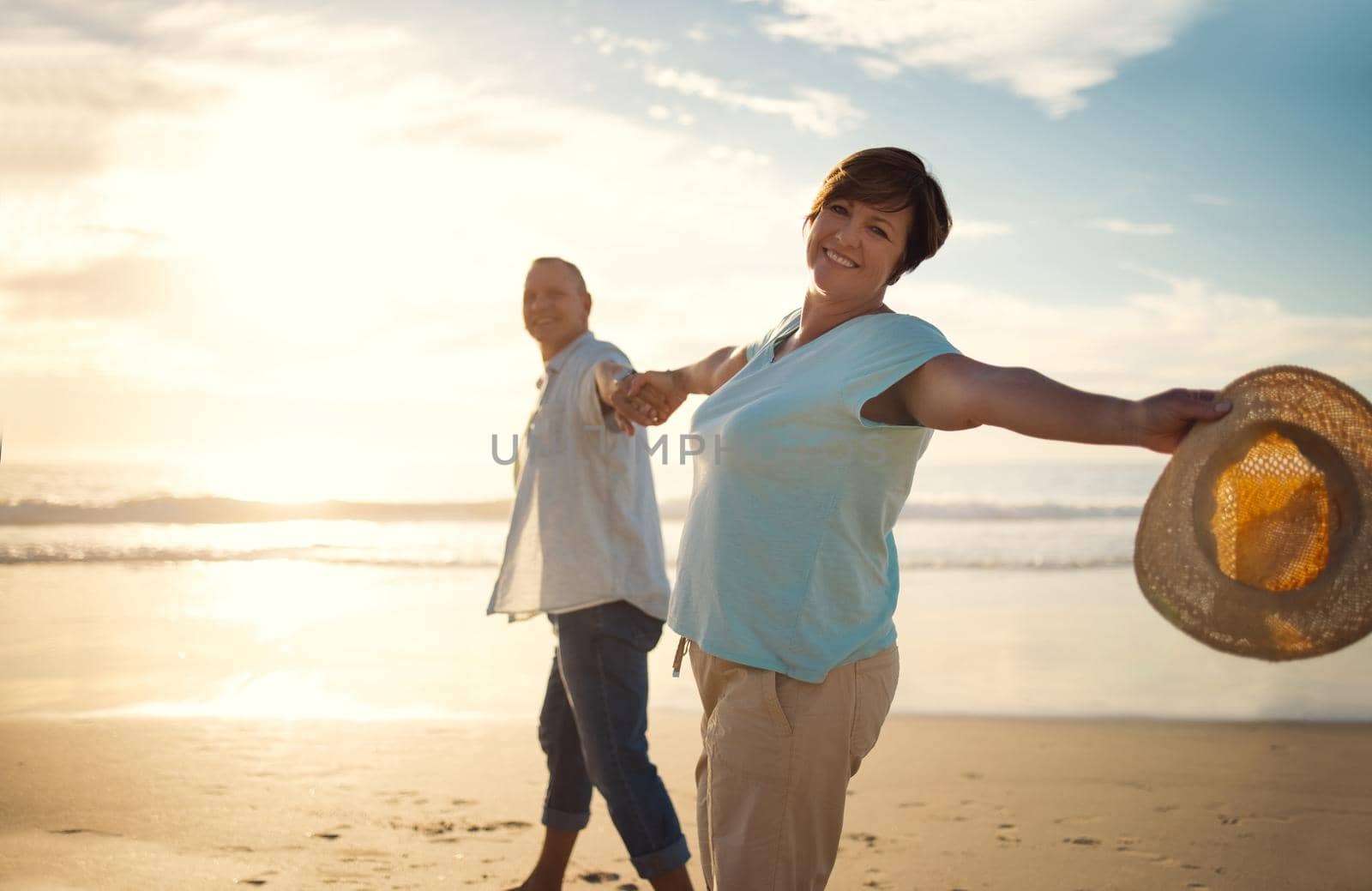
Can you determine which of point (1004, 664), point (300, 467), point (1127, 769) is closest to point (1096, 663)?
point (1004, 664)

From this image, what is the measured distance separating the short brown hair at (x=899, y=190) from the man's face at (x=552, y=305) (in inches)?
68.3

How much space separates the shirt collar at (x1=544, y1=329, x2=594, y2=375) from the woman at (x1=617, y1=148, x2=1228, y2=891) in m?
1.59

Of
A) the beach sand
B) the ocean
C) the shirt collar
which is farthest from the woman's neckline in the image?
the ocean

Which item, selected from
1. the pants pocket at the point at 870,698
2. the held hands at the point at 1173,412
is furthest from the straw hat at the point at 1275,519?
the pants pocket at the point at 870,698

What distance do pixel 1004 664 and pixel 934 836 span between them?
387cm

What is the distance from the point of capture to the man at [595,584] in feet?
11.4

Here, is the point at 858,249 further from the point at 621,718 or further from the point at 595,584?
the point at 621,718

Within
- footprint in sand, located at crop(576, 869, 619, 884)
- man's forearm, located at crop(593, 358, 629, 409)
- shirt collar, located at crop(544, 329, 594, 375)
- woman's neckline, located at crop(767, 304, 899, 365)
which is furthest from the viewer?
footprint in sand, located at crop(576, 869, 619, 884)

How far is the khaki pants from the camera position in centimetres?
217

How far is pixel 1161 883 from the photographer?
4.33 m

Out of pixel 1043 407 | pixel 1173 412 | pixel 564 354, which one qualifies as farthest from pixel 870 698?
pixel 564 354

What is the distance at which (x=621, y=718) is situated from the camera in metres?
3.51

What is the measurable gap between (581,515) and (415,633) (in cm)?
654

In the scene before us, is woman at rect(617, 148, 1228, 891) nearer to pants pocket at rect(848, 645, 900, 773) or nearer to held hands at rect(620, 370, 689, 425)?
pants pocket at rect(848, 645, 900, 773)
